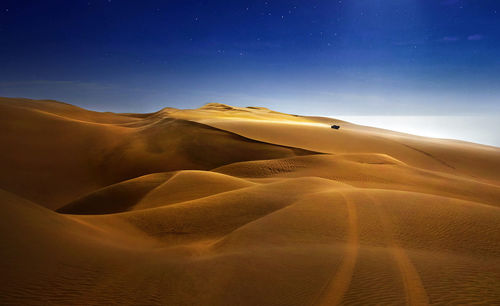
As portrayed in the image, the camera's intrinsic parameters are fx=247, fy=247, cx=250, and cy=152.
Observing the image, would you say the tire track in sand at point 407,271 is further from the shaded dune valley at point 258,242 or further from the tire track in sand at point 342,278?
the tire track in sand at point 342,278

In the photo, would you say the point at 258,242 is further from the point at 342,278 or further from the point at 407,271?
the point at 407,271

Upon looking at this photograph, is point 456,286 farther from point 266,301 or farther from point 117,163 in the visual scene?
point 117,163

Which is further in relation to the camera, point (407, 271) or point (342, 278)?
point (407, 271)

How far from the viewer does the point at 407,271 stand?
3.43 m

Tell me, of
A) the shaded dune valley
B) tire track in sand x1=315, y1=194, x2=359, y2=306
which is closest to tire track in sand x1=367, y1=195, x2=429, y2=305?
the shaded dune valley

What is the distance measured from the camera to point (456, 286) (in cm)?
311

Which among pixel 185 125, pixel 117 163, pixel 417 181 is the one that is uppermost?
pixel 185 125

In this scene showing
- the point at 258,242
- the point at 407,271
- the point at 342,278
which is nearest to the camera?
the point at 342,278

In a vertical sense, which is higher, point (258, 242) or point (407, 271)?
point (407, 271)

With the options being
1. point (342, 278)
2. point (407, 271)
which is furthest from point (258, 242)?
point (407, 271)

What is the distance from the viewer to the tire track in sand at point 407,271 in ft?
9.55

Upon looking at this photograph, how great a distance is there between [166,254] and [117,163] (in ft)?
41.2

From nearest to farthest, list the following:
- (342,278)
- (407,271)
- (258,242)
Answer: (342,278) → (407,271) → (258,242)

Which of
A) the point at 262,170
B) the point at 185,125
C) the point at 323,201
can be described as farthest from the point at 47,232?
the point at 185,125
